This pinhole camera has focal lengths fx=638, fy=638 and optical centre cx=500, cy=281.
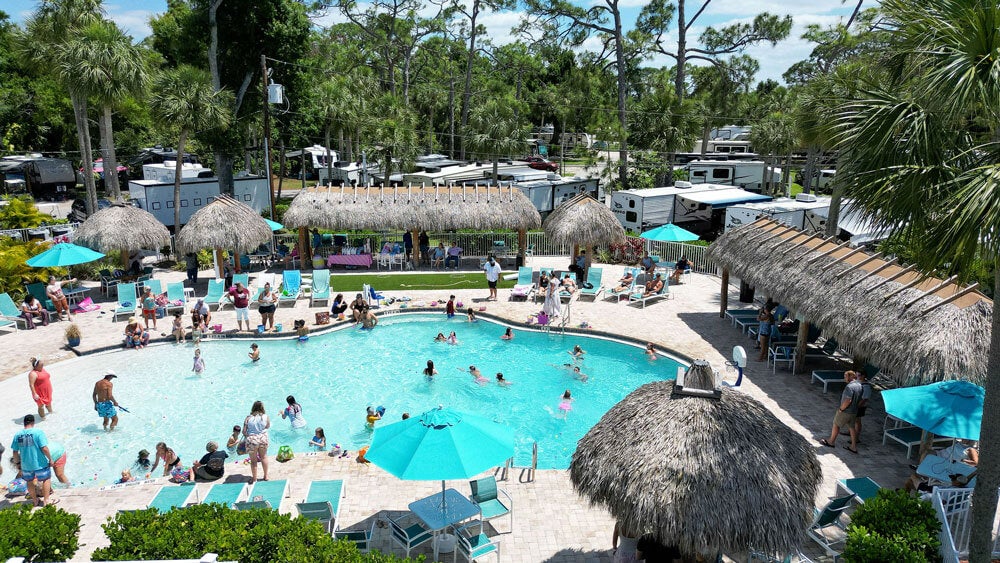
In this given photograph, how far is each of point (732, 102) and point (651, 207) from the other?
1298 inches

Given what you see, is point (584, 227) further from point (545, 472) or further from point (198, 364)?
point (198, 364)

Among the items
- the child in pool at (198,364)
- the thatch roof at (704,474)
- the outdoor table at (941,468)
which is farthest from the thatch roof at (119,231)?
the outdoor table at (941,468)

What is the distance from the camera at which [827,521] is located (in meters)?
9.02

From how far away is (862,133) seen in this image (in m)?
8.04

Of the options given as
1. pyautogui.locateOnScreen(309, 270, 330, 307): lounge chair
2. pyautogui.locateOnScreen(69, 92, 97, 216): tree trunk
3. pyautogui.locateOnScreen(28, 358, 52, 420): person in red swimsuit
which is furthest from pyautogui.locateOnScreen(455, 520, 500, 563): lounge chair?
pyautogui.locateOnScreen(69, 92, 97, 216): tree trunk

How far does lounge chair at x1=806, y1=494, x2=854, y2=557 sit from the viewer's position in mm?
8914

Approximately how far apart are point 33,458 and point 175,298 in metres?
10.8

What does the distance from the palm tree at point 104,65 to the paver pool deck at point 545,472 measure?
10.6 metres

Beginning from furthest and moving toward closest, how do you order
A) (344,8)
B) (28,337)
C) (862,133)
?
(344,8) < (28,337) < (862,133)

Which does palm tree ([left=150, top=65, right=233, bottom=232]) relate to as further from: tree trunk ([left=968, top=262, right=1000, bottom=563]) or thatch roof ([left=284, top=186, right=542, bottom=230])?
tree trunk ([left=968, top=262, right=1000, bottom=563])

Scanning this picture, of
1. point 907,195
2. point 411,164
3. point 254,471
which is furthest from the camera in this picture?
point 411,164

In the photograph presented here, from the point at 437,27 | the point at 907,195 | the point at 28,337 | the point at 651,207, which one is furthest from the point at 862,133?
the point at 437,27

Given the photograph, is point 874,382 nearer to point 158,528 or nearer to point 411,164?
point 158,528

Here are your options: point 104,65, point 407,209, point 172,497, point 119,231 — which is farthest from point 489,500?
point 104,65
